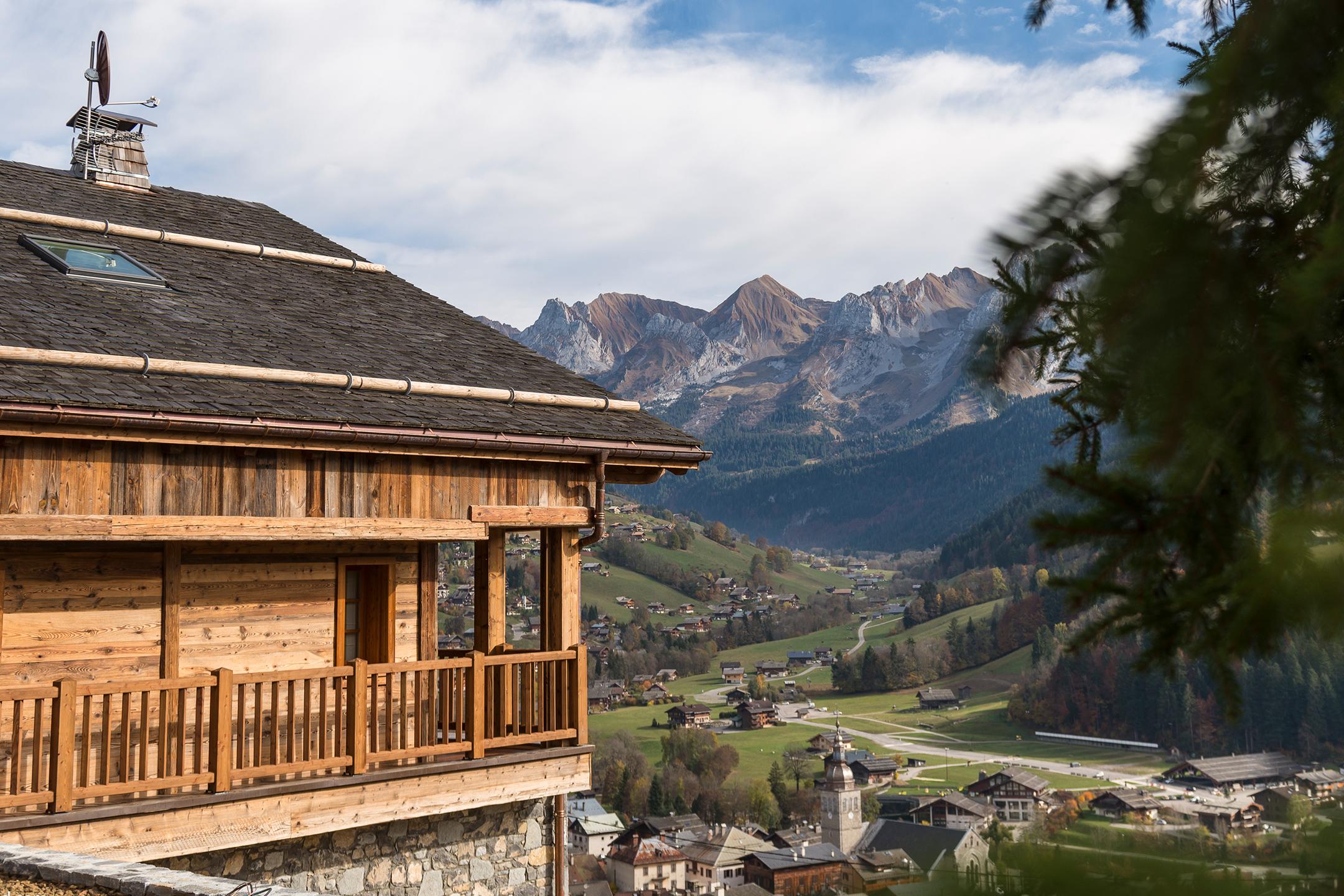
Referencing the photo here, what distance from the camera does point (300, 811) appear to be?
8.42m

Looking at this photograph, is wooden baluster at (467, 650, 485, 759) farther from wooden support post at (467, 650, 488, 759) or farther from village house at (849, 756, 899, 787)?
village house at (849, 756, 899, 787)

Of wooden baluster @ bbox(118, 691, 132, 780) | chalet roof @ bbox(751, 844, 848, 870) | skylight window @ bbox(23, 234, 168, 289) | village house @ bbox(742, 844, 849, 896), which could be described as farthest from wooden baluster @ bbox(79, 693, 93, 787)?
chalet roof @ bbox(751, 844, 848, 870)

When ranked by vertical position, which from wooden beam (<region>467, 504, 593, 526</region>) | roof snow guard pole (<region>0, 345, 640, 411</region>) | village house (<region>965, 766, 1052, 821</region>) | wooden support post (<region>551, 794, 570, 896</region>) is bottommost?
village house (<region>965, 766, 1052, 821</region>)

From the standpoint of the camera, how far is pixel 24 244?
10484mm

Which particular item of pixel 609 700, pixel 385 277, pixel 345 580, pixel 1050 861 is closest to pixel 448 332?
pixel 385 277

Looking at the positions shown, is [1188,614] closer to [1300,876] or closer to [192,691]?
[1300,876]

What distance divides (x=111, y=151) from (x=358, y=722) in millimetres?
8915

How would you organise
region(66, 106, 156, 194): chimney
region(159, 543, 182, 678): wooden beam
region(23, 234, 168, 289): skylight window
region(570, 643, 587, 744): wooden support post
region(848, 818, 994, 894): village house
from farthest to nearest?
region(66, 106, 156, 194): chimney → region(23, 234, 168, 289): skylight window → region(570, 643, 587, 744): wooden support post → region(159, 543, 182, 678): wooden beam → region(848, 818, 994, 894): village house

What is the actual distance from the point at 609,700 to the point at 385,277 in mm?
125882

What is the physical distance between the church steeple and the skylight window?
249 ft

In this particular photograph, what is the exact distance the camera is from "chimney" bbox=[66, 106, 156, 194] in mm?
13578

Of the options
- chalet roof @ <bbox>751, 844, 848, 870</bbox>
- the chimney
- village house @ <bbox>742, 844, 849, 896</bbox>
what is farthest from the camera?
chalet roof @ <bbox>751, 844, 848, 870</bbox>

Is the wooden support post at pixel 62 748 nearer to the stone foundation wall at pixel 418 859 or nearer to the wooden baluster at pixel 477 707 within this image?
the stone foundation wall at pixel 418 859

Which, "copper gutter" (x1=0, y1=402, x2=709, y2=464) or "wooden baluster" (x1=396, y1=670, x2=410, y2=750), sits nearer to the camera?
"copper gutter" (x1=0, y1=402, x2=709, y2=464)
